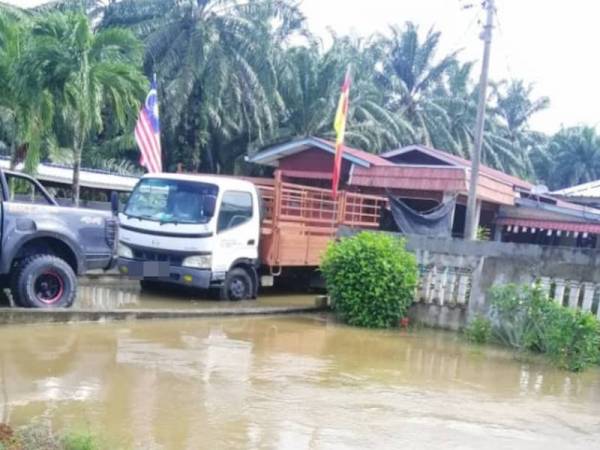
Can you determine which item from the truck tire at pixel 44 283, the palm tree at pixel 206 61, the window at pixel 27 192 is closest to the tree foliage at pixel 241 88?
the palm tree at pixel 206 61

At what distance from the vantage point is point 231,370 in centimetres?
698

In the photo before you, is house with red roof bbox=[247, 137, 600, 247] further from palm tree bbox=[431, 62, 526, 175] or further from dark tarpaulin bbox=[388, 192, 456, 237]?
palm tree bbox=[431, 62, 526, 175]

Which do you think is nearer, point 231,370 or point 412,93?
point 231,370

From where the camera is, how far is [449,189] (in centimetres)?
1662

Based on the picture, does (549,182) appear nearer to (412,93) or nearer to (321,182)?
(412,93)

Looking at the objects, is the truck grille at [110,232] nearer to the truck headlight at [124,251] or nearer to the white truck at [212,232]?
the white truck at [212,232]

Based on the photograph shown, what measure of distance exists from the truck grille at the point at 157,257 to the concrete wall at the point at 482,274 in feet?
11.9

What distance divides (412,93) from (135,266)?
2781 cm

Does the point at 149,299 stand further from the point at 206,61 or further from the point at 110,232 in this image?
the point at 206,61

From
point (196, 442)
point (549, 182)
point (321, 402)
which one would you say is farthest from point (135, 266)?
point (549, 182)

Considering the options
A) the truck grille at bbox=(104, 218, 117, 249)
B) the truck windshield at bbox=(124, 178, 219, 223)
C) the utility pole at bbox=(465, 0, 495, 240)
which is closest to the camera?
the truck grille at bbox=(104, 218, 117, 249)

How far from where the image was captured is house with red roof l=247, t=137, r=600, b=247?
1706cm

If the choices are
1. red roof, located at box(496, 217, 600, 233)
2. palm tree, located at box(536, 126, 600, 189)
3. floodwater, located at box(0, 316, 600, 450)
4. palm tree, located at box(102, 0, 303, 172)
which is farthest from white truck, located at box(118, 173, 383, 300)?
palm tree, located at box(536, 126, 600, 189)

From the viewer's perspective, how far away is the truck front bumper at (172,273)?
10859 millimetres
